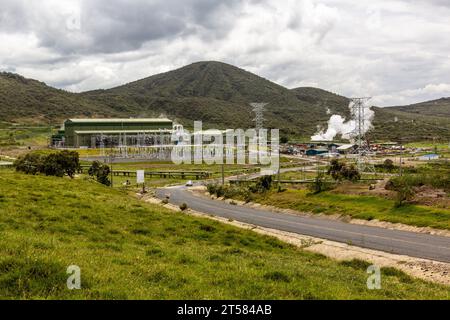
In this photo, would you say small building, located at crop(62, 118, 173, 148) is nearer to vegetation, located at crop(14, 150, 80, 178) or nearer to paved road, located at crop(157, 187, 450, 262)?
vegetation, located at crop(14, 150, 80, 178)

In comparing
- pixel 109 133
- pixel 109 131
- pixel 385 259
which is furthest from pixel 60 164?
pixel 109 131

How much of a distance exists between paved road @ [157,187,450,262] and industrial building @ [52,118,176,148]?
10464 cm

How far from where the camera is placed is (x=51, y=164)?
68.3 meters

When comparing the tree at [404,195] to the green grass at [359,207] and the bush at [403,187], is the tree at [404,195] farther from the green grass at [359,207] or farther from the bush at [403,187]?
the green grass at [359,207]

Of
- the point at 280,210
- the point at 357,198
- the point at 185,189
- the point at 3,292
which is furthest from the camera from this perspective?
the point at 185,189

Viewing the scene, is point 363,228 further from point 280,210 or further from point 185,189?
point 185,189

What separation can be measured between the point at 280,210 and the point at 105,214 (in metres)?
42.6

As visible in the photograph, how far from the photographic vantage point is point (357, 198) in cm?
6178

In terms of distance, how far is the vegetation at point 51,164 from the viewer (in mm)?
67562

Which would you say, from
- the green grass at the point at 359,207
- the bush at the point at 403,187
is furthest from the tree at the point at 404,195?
the green grass at the point at 359,207

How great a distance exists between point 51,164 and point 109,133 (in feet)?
344

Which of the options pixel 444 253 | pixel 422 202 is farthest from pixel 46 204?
pixel 422 202

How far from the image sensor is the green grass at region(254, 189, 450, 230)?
47.8 m

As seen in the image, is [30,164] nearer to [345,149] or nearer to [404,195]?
[404,195]
